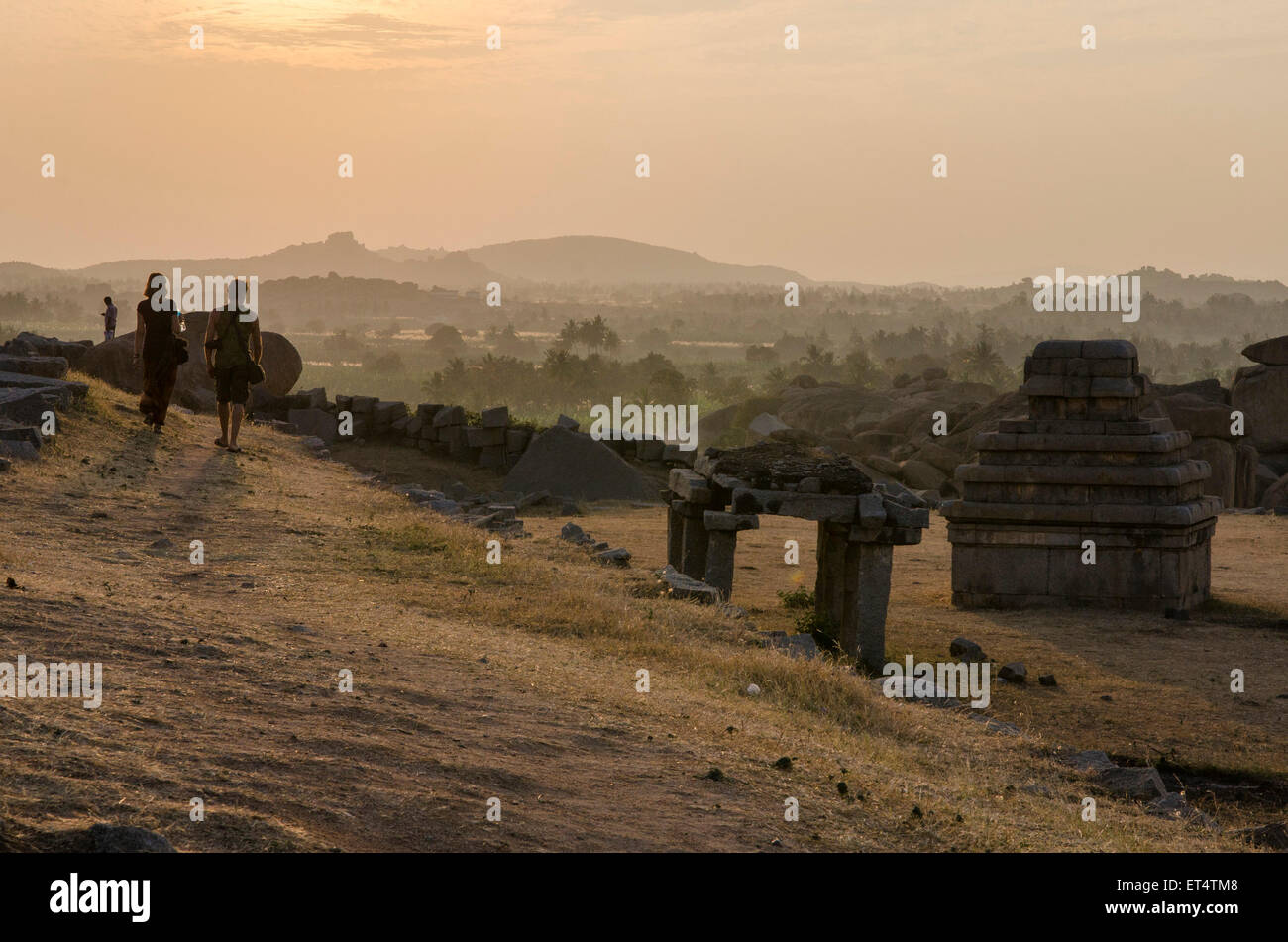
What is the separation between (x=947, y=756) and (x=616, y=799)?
3.21 meters

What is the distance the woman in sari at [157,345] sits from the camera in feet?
52.4

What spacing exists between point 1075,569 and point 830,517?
4.74m

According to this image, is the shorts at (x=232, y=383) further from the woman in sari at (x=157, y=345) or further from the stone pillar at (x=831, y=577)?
the stone pillar at (x=831, y=577)

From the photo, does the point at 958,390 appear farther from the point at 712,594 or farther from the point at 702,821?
the point at 702,821

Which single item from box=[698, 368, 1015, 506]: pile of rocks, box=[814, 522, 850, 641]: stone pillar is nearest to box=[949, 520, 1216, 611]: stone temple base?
box=[814, 522, 850, 641]: stone pillar

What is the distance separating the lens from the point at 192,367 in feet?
81.6

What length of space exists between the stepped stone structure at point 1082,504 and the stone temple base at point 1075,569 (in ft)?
0.04

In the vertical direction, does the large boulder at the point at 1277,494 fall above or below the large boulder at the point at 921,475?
below

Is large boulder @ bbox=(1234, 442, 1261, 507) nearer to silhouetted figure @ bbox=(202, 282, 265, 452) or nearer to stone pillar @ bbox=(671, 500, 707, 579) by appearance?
stone pillar @ bbox=(671, 500, 707, 579)

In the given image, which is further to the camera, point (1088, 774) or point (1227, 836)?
point (1088, 774)

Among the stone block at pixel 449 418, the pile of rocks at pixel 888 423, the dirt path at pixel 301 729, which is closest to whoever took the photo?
the dirt path at pixel 301 729

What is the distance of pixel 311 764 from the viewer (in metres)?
→ 5.67

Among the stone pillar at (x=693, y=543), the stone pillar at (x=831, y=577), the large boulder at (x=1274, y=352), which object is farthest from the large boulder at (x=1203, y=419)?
the stone pillar at (x=831, y=577)
